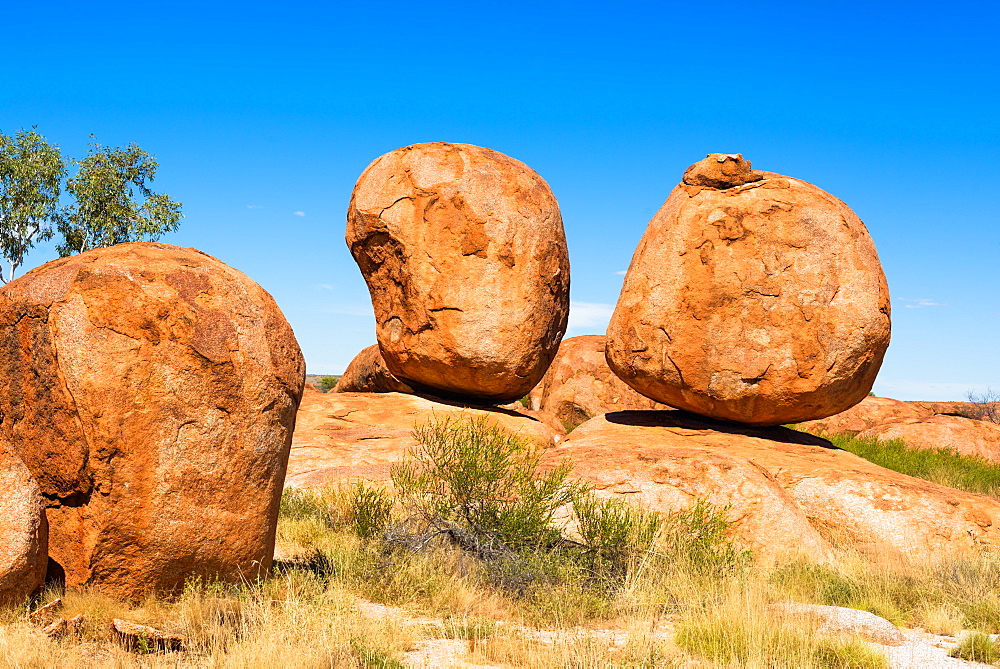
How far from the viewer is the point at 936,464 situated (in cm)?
1353

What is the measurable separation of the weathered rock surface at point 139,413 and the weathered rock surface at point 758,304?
6.10 meters

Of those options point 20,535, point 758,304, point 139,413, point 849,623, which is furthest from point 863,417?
point 20,535

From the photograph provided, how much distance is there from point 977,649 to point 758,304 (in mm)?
5222

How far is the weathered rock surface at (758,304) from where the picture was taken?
1013cm

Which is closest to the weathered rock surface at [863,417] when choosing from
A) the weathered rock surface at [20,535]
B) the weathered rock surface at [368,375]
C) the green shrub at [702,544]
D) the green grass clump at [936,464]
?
the green grass clump at [936,464]

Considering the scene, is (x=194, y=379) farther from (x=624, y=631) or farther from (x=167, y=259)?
(x=624, y=631)

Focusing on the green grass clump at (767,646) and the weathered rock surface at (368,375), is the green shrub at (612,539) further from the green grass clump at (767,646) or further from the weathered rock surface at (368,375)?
the weathered rock surface at (368,375)

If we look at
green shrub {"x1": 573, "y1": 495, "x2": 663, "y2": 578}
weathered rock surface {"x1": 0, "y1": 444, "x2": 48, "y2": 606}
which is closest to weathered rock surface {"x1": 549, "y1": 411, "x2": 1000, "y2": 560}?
green shrub {"x1": 573, "y1": 495, "x2": 663, "y2": 578}

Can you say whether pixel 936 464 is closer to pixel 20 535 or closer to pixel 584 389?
pixel 584 389

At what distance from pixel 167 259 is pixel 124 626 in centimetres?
218

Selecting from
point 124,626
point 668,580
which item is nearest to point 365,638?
point 124,626

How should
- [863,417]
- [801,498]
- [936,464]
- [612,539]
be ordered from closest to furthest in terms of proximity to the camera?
[612,539]
[801,498]
[936,464]
[863,417]

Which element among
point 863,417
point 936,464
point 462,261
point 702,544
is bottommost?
point 702,544

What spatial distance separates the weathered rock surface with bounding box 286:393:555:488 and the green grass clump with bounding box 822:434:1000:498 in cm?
517
